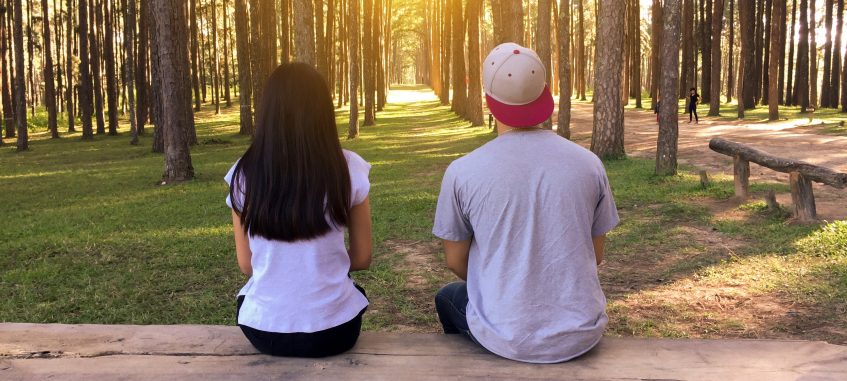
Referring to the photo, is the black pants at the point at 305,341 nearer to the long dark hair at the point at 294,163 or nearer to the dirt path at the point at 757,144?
the long dark hair at the point at 294,163

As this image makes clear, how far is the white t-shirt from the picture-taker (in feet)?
9.62

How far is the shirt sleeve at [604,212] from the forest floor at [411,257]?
2.73m

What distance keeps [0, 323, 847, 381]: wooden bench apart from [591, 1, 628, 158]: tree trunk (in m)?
12.7

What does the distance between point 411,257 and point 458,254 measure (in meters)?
4.86

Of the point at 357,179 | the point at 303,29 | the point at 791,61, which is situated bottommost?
the point at 357,179

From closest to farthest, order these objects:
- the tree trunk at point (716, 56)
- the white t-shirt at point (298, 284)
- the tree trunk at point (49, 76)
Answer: the white t-shirt at point (298, 284), the tree trunk at point (49, 76), the tree trunk at point (716, 56)

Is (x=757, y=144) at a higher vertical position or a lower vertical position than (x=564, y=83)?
lower

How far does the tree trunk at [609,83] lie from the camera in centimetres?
1488

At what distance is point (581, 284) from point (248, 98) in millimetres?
22937

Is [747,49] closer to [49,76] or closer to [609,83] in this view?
[609,83]

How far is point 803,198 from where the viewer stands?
28.7ft

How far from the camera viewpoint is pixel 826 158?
1551cm

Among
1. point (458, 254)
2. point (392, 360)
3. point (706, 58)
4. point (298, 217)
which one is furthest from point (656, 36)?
point (298, 217)

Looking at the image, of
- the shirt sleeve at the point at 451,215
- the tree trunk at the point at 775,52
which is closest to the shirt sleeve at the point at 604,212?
the shirt sleeve at the point at 451,215
